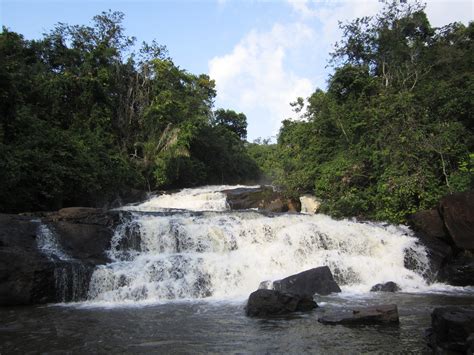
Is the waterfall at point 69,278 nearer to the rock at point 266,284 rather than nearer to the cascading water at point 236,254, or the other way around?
the cascading water at point 236,254

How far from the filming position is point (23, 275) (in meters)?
10.2

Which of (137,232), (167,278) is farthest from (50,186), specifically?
(167,278)

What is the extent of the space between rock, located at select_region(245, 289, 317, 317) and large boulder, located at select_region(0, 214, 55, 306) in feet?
17.1

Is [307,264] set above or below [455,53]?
below

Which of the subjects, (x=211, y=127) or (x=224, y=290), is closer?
(x=224, y=290)

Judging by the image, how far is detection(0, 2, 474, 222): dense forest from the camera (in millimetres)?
16500

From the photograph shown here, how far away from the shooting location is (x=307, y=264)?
12.7 meters

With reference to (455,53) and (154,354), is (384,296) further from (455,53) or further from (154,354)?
(455,53)

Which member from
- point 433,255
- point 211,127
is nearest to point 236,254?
point 433,255

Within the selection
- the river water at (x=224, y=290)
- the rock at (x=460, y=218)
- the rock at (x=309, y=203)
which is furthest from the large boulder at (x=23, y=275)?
the rock at (x=309, y=203)

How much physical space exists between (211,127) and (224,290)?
2369 centimetres

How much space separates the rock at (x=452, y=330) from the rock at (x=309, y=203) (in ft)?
52.1

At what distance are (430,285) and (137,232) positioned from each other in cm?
894

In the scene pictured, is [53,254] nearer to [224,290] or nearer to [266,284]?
[224,290]
